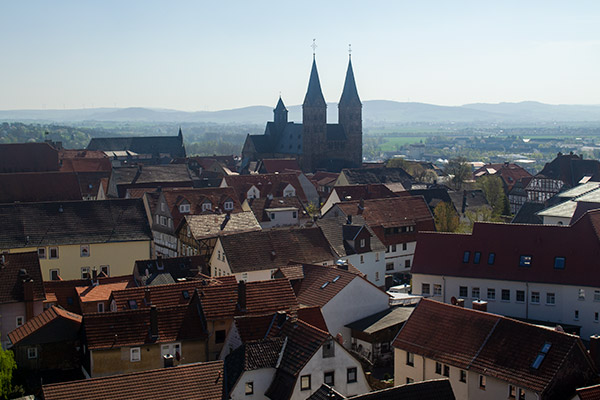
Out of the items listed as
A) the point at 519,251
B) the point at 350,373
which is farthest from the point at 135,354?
the point at 519,251

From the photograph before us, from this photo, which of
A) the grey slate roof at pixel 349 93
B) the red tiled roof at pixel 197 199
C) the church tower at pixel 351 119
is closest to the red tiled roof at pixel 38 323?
the red tiled roof at pixel 197 199

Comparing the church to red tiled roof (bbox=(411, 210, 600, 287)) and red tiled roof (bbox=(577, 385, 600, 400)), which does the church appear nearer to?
red tiled roof (bbox=(411, 210, 600, 287))

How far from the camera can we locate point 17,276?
44031mm

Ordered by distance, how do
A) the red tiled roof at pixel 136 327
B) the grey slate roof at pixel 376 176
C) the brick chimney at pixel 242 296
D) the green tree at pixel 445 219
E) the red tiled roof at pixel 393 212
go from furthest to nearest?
the grey slate roof at pixel 376 176 → the green tree at pixel 445 219 → the red tiled roof at pixel 393 212 → the brick chimney at pixel 242 296 → the red tiled roof at pixel 136 327

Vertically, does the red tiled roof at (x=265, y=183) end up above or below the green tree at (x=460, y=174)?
above

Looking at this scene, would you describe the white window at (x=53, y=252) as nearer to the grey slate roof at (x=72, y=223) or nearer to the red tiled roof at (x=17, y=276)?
the grey slate roof at (x=72, y=223)

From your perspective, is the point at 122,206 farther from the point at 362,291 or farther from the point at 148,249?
the point at 362,291

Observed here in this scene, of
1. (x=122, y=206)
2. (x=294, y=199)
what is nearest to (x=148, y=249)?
(x=122, y=206)

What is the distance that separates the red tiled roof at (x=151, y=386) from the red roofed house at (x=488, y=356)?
10029 millimetres

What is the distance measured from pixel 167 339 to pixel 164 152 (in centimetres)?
12633

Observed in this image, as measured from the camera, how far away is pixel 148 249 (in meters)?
59.1

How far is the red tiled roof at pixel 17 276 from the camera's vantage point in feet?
141

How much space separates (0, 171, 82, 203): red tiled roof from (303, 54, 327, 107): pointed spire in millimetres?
68101

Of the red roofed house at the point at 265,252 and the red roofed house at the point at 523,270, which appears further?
the red roofed house at the point at 265,252
